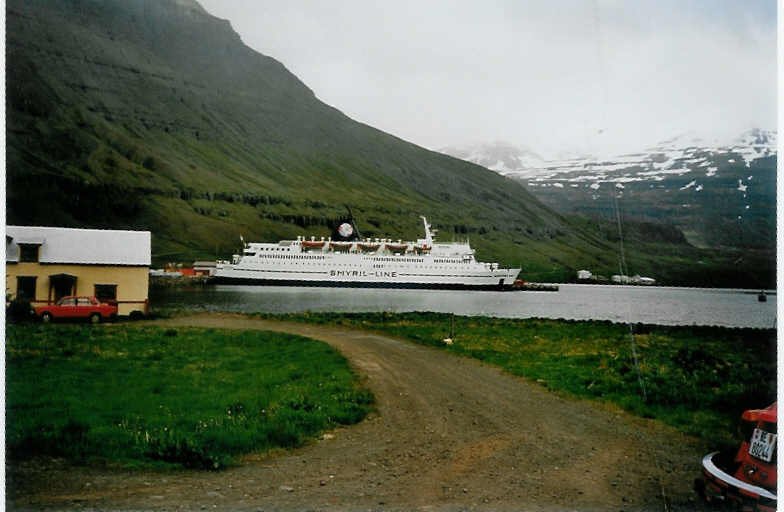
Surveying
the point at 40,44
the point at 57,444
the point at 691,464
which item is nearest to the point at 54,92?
the point at 40,44

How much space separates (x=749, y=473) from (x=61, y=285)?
5.43 metres

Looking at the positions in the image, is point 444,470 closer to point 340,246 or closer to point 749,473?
point 749,473

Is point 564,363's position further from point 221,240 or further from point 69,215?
point 69,215

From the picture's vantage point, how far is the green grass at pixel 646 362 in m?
4.94

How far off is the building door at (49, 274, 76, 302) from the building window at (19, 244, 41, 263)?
0.21 m

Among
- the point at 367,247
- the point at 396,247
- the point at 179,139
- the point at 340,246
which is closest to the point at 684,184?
the point at 396,247

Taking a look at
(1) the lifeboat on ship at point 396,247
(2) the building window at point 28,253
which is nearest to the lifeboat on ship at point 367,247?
(1) the lifeboat on ship at point 396,247

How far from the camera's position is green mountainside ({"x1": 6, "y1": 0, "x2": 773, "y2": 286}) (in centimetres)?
516

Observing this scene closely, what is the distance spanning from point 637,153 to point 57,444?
5.41 meters

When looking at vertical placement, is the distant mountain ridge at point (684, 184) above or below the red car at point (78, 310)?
above

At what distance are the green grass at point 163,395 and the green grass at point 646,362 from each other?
4.67 ft

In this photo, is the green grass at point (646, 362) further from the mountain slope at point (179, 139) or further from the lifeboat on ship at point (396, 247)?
the mountain slope at point (179, 139)

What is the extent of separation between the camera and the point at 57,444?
4.02 m

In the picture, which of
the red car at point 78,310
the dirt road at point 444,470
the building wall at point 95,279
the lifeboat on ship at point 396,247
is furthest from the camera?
the lifeboat on ship at point 396,247
